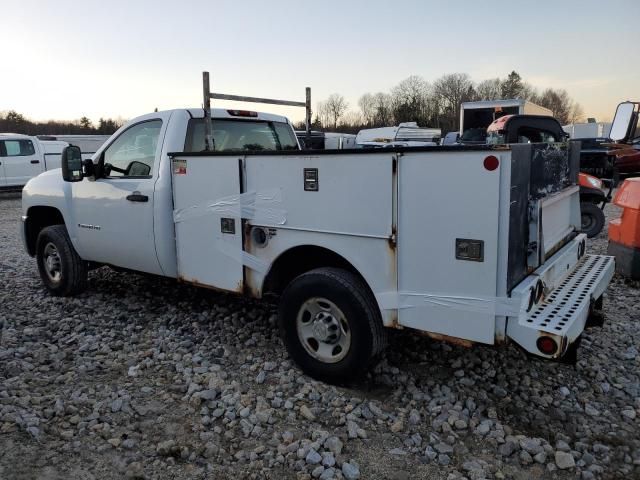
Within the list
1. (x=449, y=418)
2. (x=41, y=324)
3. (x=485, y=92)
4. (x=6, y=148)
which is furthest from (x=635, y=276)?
(x=485, y=92)

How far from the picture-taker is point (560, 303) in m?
3.46

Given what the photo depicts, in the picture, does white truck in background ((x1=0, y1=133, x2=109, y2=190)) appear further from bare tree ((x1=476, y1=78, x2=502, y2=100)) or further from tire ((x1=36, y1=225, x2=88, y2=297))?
bare tree ((x1=476, y1=78, x2=502, y2=100))

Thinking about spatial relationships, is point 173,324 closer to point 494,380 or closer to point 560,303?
point 494,380

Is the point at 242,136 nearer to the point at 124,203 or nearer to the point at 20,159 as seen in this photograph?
the point at 124,203

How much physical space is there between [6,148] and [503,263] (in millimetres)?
18646

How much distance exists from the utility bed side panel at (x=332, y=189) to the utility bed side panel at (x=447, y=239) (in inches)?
6.0

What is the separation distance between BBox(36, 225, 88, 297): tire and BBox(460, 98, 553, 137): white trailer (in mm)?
15150

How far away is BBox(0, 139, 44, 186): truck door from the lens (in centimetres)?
1761

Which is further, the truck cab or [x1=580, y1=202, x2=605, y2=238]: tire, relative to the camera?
the truck cab

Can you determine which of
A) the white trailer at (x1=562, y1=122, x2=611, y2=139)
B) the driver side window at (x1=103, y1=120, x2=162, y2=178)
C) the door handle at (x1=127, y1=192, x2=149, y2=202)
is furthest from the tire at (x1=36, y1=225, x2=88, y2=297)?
the white trailer at (x1=562, y1=122, x2=611, y2=139)

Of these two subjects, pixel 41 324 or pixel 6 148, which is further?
pixel 6 148

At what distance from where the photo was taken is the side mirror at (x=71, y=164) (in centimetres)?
520

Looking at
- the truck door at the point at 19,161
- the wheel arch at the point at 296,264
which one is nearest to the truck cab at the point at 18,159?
the truck door at the point at 19,161

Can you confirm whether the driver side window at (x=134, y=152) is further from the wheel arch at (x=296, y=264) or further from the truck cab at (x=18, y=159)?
the truck cab at (x=18, y=159)
